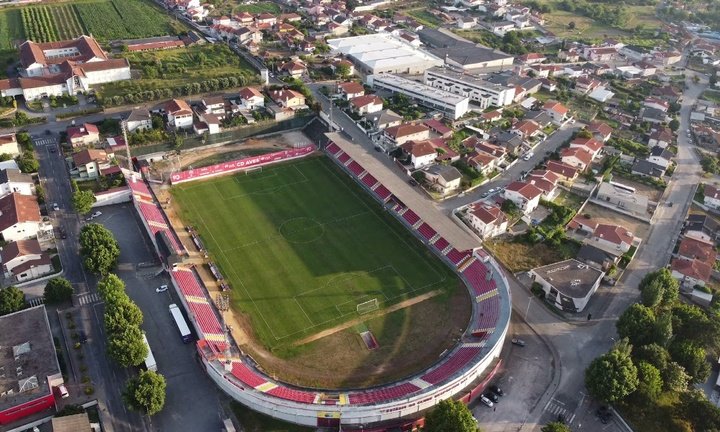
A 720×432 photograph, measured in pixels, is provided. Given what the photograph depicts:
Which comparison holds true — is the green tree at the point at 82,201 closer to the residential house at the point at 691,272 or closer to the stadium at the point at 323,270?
the stadium at the point at 323,270

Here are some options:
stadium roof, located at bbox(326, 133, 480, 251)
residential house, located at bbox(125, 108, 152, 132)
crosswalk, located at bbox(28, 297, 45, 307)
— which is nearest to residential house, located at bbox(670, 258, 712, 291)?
stadium roof, located at bbox(326, 133, 480, 251)

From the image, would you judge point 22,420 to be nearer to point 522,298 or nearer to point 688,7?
point 522,298

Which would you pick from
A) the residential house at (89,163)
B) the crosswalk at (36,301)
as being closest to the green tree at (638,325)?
the crosswalk at (36,301)

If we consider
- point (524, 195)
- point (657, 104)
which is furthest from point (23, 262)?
point (657, 104)

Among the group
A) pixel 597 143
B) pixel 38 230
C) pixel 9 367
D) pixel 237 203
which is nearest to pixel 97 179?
pixel 38 230

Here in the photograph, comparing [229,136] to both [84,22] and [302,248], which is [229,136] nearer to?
[302,248]

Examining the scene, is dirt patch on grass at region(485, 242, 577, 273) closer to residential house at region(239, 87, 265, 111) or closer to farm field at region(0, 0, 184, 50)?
residential house at region(239, 87, 265, 111)

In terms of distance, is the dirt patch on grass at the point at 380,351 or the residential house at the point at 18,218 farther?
the residential house at the point at 18,218
